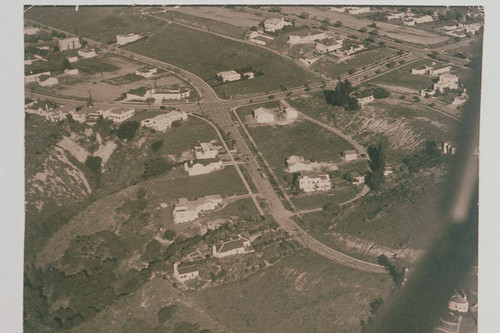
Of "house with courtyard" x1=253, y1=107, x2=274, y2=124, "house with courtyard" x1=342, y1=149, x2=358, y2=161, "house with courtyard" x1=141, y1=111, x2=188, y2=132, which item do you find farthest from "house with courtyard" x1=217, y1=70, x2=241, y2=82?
"house with courtyard" x1=342, y1=149, x2=358, y2=161

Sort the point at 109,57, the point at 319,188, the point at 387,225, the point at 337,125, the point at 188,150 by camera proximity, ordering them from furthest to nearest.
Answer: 1. the point at 109,57
2. the point at 337,125
3. the point at 188,150
4. the point at 319,188
5. the point at 387,225

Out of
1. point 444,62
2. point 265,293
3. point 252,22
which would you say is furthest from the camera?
point 252,22

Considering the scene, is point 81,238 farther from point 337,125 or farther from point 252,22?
point 252,22

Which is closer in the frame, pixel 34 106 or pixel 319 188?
pixel 319 188

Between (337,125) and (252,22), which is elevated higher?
(252,22)

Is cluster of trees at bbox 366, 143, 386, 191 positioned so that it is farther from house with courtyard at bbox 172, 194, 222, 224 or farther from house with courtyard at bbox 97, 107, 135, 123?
house with courtyard at bbox 97, 107, 135, 123

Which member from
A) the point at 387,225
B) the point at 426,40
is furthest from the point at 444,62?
the point at 387,225

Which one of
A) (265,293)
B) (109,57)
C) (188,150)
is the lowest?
(265,293)
